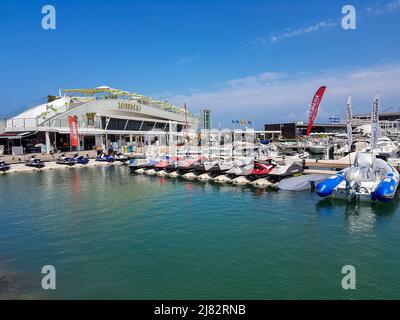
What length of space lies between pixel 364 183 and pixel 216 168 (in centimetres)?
1793

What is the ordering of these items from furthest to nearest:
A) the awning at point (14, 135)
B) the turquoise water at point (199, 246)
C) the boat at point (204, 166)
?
1. the awning at point (14, 135)
2. the boat at point (204, 166)
3. the turquoise water at point (199, 246)

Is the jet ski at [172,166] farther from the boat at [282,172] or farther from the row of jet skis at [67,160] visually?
the row of jet skis at [67,160]

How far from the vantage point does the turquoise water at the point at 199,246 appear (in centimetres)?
1213

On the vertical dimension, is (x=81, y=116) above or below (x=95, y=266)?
above

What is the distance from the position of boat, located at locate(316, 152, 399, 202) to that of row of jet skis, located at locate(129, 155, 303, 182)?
321 inches

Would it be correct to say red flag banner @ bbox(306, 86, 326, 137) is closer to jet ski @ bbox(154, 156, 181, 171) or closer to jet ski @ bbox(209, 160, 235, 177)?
jet ski @ bbox(209, 160, 235, 177)

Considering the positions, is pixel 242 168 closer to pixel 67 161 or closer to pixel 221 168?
pixel 221 168

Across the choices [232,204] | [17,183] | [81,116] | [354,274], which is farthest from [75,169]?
[354,274]

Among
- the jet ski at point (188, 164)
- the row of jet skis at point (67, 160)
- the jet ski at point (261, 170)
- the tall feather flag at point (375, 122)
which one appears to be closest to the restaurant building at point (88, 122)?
the row of jet skis at point (67, 160)

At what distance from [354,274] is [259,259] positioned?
408 cm

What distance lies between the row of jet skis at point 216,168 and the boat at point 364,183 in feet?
26.7

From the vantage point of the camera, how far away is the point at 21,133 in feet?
198

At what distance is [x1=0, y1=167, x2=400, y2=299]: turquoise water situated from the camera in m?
12.1
